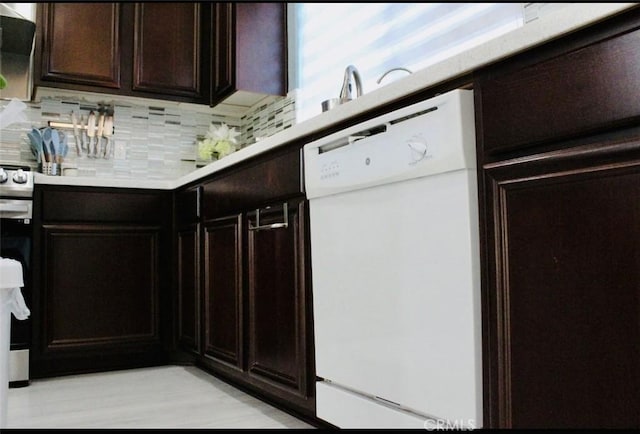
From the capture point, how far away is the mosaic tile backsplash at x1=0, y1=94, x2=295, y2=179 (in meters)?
3.21

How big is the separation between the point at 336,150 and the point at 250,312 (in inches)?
32.5

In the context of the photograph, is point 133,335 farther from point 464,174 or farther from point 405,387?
point 464,174


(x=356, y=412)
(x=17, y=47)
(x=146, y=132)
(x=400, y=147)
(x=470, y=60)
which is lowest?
(x=356, y=412)

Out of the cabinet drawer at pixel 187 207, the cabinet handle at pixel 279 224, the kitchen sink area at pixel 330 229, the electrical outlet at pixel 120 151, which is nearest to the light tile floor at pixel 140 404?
the kitchen sink area at pixel 330 229

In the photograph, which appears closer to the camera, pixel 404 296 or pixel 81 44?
pixel 404 296

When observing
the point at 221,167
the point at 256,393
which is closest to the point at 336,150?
the point at 221,167

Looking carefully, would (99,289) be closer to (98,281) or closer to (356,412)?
(98,281)

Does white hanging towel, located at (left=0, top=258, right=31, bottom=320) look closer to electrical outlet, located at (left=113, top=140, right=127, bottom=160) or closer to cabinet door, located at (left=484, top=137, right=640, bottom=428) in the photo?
cabinet door, located at (left=484, top=137, right=640, bottom=428)

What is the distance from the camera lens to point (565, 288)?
96 centimetres

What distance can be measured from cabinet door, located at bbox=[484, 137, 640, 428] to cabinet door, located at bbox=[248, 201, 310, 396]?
30.0 inches

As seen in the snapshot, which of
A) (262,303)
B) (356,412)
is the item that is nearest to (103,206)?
(262,303)

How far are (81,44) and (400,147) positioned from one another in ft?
8.14

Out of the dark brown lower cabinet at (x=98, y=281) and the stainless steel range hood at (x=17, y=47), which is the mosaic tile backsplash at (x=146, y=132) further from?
the dark brown lower cabinet at (x=98, y=281)

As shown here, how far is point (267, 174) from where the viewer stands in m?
2.00
